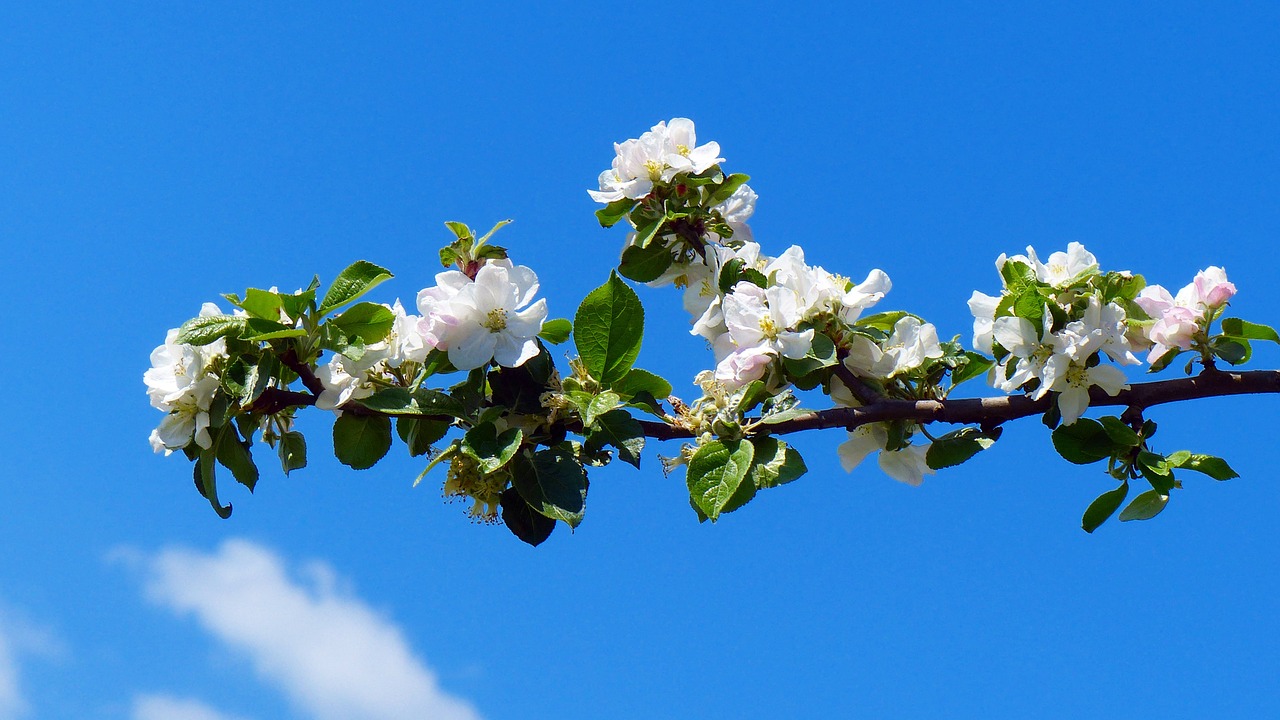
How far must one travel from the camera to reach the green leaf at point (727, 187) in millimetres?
2404

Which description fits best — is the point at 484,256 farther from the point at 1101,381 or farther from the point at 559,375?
the point at 1101,381

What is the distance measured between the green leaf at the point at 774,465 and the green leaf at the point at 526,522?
1.37ft

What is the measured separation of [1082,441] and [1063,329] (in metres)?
0.26

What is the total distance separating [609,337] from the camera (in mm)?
1979

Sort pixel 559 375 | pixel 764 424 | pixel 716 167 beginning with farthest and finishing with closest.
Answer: pixel 716 167 → pixel 559 375 → pixel 764 424

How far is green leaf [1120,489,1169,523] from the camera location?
2088 mm

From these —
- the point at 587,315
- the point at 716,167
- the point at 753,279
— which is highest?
the point at 716,167

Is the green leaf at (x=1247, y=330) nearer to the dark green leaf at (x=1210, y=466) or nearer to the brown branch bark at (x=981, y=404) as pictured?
the brown branch bark at (x=981, y=404)

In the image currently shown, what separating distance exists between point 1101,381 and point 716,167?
938 millimetres

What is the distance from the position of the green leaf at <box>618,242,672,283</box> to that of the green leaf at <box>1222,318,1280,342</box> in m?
1.13

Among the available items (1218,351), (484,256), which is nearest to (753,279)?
(484,256)

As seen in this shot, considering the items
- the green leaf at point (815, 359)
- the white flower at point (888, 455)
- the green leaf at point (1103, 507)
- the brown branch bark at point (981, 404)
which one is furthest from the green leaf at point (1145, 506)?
the green leaf at point (815, 359)

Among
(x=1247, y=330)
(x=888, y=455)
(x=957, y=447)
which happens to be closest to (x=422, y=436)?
(x=888, y=455)

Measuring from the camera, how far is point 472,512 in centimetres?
204
